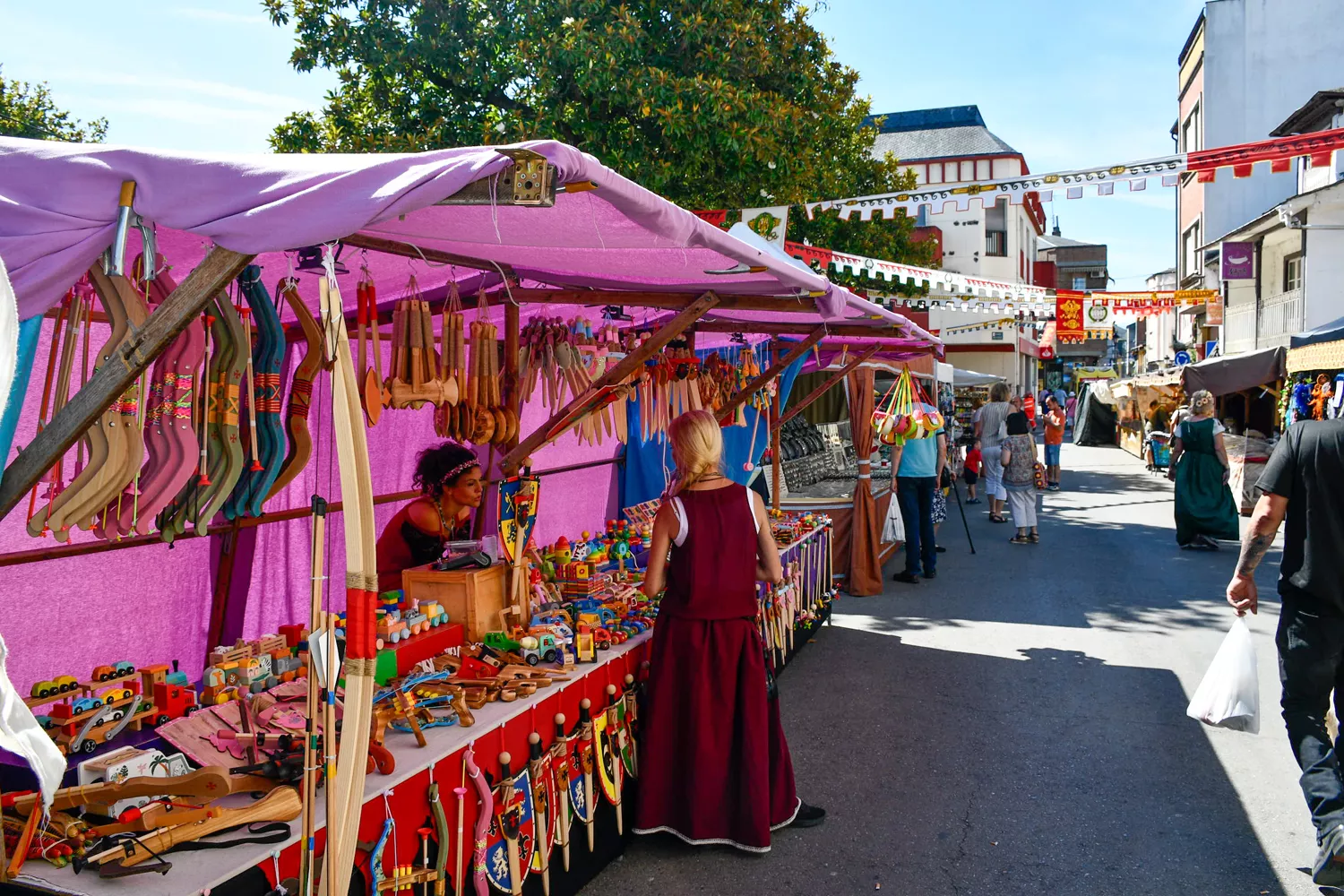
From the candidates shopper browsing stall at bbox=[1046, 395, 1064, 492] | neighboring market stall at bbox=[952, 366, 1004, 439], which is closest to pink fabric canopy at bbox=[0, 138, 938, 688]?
shopper browsing stall at bbox=[1046, 395, 1064, 492]

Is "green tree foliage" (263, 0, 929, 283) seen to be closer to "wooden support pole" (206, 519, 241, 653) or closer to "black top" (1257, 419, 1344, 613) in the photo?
"wooden support pole" (206, 519, 241, 653)

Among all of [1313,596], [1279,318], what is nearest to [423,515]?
[1313,596]

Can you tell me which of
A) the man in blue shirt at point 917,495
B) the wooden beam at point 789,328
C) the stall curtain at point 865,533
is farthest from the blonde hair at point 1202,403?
the wooden beam at point 789,328

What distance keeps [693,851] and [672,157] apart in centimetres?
711

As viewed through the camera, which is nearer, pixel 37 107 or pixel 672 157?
pixel 672 157

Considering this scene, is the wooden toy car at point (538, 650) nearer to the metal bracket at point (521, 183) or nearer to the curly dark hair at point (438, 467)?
the curly dark hair at point (438, 467)

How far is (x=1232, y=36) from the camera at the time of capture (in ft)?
87.2

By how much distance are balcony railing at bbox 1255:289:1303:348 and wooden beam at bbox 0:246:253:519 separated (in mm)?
22371

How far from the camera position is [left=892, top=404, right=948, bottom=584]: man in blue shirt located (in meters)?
8.48

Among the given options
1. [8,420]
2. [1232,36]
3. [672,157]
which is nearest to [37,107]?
[672,157]

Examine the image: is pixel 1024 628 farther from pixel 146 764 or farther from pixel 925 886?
pixel 146 764

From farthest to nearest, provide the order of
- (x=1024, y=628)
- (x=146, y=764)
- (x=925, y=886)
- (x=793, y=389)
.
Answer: (x=793, y=389) < (x=1024, y=628) < (x=925, y=886) < (x=146, y=764)

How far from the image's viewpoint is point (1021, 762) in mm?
4535

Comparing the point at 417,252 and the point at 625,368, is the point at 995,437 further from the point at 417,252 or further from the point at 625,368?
the point at 417,252
